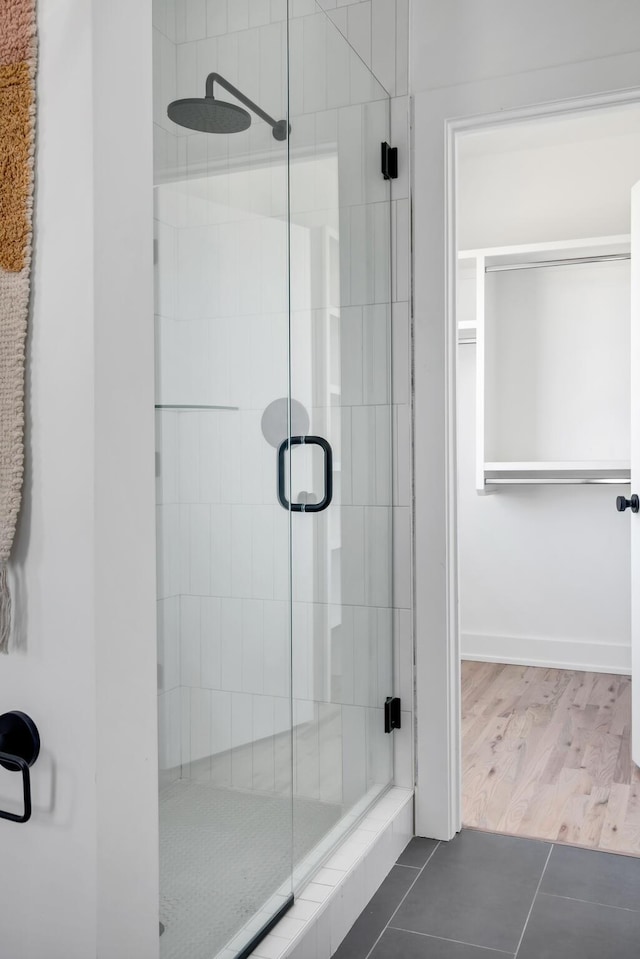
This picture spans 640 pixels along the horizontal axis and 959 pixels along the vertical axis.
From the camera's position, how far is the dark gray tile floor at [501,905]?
1.79 meters

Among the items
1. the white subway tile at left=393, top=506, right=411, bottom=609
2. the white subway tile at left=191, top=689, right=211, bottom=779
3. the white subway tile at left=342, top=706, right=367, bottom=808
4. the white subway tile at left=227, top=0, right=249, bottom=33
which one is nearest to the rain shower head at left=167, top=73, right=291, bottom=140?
the white subway tile at left=227, top=0, right=249, bottom=33

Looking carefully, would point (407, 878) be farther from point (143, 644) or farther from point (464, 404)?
point (464, 404)

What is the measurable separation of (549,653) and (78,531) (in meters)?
3.83

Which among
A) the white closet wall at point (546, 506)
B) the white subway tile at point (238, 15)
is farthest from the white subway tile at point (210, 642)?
the white closet wall at point (546, 506)

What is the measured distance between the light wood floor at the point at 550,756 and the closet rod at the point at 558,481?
99 centimetres

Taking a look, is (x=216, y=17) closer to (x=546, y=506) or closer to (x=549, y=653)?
(x=546, y=506)

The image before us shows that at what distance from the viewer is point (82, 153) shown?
0.94 m

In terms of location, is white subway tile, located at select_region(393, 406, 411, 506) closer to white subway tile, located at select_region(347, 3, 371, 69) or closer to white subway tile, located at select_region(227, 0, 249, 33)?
white subway tile, located at select_region(347, 3, 371, 69)

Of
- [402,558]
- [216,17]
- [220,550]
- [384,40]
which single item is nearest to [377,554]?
[402,558]

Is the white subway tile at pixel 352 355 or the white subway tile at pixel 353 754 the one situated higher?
the white subway tile at pixel 352 355

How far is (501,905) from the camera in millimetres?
1975

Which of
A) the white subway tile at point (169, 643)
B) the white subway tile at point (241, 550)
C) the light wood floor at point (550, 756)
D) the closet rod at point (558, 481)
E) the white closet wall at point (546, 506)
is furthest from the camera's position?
the white closet wall at point (546, 506)

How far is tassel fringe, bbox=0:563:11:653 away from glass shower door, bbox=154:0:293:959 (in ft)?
1.04

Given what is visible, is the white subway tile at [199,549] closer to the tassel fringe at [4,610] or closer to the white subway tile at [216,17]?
the tassel fringe at [4,610]
